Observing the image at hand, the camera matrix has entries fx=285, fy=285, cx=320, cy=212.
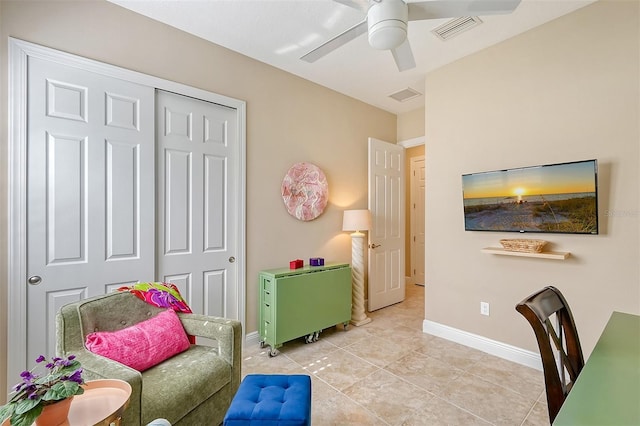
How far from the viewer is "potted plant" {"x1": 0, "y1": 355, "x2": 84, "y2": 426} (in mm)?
808

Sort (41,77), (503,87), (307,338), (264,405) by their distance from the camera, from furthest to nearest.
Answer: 1. (307,338)
2. (503,87)
3. (41,77)
4. (264,405)

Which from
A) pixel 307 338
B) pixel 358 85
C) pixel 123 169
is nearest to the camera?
pixel 123 169

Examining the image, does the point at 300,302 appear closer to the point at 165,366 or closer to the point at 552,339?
the point at 165,366

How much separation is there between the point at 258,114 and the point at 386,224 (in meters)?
2.27

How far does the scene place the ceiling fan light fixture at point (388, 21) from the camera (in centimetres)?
143

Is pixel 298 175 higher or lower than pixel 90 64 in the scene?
lower

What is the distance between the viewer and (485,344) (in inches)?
106

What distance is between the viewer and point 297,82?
3.22 meters

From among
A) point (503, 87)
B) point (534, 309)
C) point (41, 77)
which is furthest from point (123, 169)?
point (503, 87)

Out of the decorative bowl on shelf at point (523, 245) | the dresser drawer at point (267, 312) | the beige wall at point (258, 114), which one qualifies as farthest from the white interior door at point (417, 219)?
the dresser drawer at point (267, 312)

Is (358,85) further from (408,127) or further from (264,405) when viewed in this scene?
(264,405)

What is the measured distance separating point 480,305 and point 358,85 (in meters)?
2.75

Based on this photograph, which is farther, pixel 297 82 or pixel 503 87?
pixel 297 82

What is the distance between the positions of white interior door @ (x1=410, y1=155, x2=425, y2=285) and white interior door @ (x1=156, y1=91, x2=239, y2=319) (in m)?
3.83
